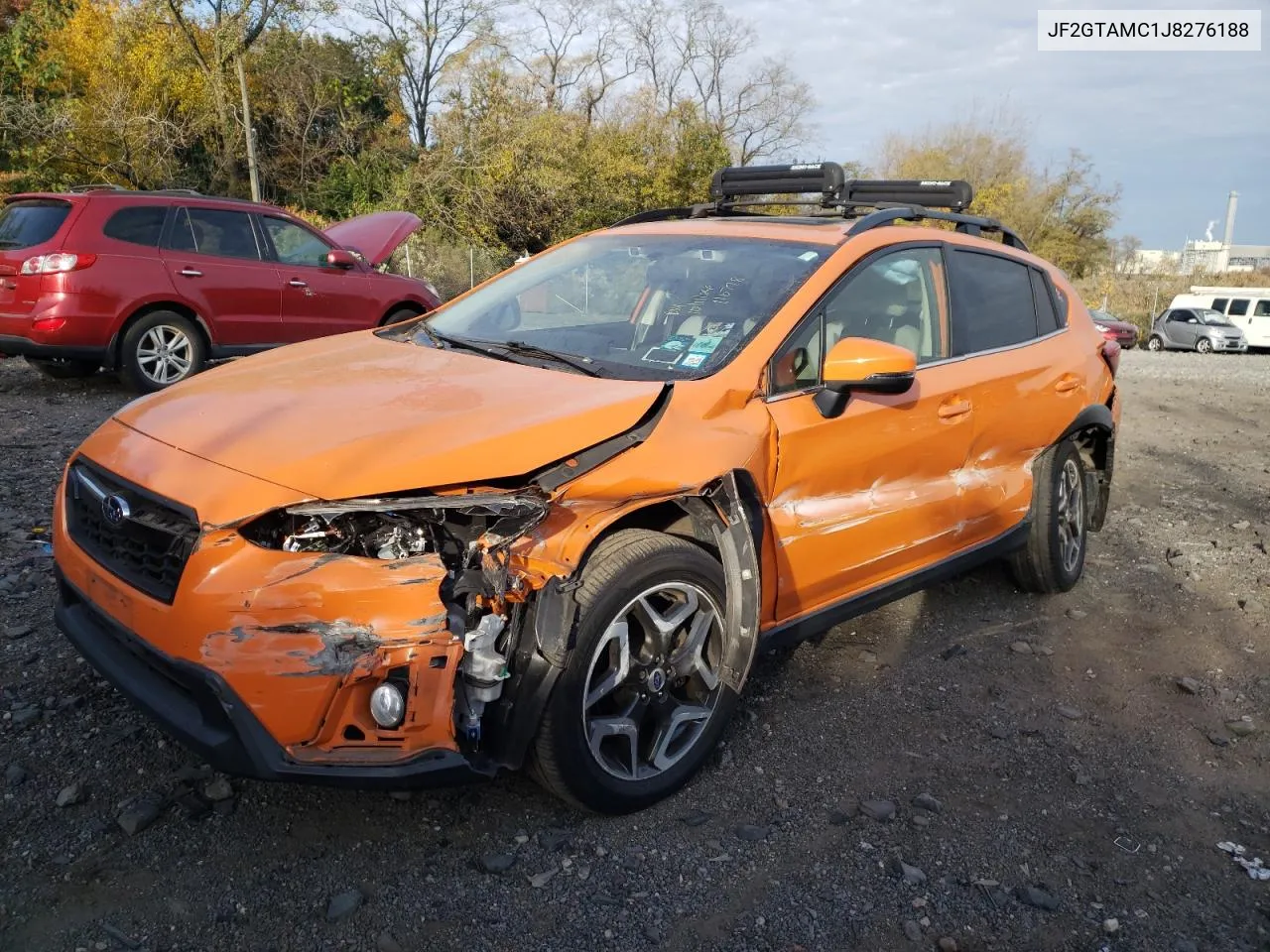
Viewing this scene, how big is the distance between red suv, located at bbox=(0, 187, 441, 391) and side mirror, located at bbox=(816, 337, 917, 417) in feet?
22.6

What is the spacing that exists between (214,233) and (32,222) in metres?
Answer: 1.40

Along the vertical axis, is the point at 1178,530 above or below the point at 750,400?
below

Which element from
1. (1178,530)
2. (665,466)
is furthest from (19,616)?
(1178,530)

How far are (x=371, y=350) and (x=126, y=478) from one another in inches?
43.1

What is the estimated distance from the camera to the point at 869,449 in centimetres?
339

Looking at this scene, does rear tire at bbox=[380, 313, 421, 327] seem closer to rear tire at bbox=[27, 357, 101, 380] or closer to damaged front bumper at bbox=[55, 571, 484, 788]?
rear tire at bbox=[27, 357, 101, 380]

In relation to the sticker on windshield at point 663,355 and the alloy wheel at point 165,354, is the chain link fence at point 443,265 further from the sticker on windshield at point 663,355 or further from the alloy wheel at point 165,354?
the sticker on windshield at point 663,355

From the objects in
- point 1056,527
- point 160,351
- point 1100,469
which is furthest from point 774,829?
point 160,351

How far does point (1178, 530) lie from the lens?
607cm

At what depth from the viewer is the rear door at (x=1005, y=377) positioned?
400cm

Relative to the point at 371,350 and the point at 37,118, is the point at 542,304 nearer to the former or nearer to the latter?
the point at 371,350

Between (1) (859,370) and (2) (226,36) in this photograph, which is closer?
(1) (859,370)

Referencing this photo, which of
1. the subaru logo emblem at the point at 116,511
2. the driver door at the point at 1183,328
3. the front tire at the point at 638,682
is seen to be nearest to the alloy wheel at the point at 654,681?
the front tire at the point at 638,682

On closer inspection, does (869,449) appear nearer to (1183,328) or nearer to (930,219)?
(930,219)
